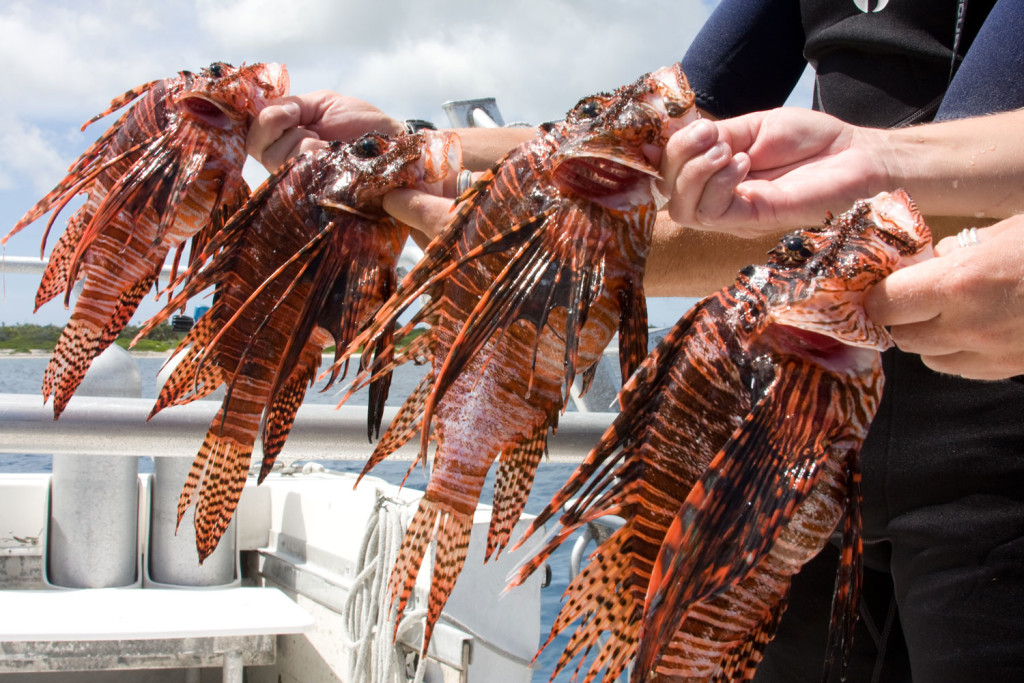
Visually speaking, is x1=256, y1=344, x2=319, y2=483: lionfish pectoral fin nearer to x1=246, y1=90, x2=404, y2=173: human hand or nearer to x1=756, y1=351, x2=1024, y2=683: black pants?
x1=246, y1=90, x2=404, y2=173: human hand

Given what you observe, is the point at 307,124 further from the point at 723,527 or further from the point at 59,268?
the point at 723,527

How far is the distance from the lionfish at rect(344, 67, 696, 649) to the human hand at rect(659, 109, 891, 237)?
124mm

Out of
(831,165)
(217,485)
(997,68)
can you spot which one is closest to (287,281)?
(217,485)

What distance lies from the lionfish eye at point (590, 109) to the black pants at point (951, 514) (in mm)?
1078

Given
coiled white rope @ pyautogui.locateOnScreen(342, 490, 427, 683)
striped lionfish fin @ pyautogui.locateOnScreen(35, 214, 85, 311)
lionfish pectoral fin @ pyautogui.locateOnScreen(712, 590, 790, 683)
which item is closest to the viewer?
lionfish pectoral fin @ pyautogui.locateOnScreen(712, 590, 790, 683)

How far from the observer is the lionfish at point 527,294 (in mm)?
1589

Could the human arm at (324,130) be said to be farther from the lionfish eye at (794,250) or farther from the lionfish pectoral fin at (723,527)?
the lionfish pectoral fin at (723,527)

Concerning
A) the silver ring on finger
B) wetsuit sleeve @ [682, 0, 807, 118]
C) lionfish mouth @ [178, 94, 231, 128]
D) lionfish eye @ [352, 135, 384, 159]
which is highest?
wetsuit sleeve @ [682, 0, 807, 118]

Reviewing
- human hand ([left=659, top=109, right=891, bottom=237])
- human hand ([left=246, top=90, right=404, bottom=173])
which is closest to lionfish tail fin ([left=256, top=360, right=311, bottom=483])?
human hand ([left=246, top=90, right=404, bottom=173])

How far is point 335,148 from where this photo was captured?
2.21m

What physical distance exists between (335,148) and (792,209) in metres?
1.19

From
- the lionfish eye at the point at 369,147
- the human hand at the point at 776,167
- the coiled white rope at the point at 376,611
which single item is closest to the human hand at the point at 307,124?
the lionfish eye at the point at 369,147

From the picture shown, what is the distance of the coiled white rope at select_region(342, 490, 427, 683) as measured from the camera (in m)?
3.97

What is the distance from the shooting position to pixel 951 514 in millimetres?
2121
